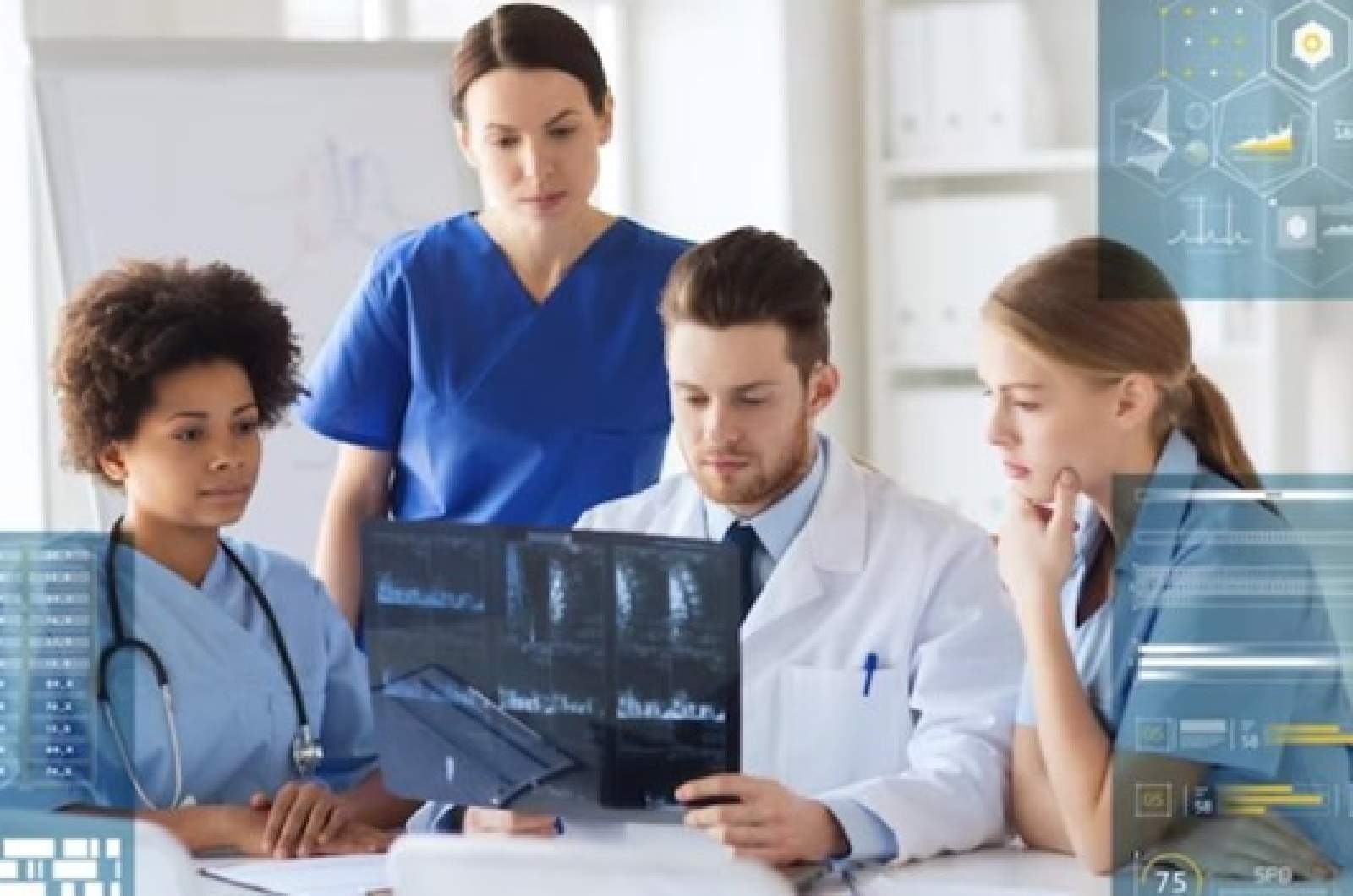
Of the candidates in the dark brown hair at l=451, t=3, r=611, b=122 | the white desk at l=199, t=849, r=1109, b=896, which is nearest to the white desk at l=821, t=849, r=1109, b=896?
the white desk at l=199, t=849, r=1109, b=896

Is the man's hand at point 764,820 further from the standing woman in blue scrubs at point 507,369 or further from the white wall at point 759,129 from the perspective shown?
the white wall at point 759,129

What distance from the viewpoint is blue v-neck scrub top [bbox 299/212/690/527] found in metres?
2.08

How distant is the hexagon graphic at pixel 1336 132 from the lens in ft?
4.37

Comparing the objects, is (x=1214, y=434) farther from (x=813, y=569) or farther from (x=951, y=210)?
(x=951, y=210)

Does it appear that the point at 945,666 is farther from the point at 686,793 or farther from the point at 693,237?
the point at 693,237

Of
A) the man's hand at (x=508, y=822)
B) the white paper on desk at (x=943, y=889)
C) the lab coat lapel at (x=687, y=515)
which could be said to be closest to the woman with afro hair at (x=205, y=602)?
the man's hand at (x=508, y=822)

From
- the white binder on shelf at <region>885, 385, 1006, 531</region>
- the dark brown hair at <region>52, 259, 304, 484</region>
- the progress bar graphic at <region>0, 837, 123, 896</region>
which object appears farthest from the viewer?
the white binder on shelf at <region>885, 385, 1006, 531</region>

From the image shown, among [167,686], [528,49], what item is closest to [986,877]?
[167,686]

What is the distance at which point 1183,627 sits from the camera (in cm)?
135

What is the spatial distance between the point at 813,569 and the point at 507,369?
548 mm

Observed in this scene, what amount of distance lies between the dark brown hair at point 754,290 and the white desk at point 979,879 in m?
0.38

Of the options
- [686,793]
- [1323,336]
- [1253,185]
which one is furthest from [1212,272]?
[1323,336]

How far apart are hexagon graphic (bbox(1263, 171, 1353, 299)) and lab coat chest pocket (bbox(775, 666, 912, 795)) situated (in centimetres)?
41

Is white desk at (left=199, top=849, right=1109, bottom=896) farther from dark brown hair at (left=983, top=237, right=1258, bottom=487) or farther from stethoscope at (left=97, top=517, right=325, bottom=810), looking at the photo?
dark brown hair at (left=983, top=237, right=1258, bottom=487)
